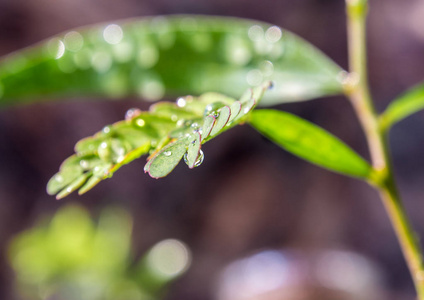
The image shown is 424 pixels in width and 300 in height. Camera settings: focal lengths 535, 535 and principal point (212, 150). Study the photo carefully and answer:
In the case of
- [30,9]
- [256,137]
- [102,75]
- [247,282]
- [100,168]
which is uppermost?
[30,9]

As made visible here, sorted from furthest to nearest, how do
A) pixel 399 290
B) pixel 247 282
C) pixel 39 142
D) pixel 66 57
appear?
pixel 39 142, pixel 399 290, pixel 247 282, pixel 66 57

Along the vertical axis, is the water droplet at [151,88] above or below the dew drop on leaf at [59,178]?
above

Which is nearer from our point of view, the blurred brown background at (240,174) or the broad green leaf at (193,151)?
the broad green leaf at (193,151)

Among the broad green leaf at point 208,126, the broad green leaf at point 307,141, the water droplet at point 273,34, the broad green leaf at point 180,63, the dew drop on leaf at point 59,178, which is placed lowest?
the dew drop on leaf at point 59,178

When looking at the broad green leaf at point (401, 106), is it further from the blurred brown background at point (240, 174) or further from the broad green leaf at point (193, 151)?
the blurred brown background at point (240, 174)

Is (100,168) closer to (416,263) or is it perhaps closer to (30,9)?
(416,263)

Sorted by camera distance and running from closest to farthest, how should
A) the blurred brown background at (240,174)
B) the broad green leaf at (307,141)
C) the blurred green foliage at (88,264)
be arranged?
the broad green leaf at (307,141) < the blurred green foliage at (88,264) < the blurred brown background at (240,174)

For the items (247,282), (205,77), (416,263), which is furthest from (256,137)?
(416,263)

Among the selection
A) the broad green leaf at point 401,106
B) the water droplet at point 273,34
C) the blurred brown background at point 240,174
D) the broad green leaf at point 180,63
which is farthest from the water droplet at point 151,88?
the blurred brown background at point 240,174

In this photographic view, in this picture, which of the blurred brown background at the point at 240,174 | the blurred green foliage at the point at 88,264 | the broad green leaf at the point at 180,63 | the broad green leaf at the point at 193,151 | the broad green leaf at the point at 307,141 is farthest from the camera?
the blurred brown background at the point at 240,174
